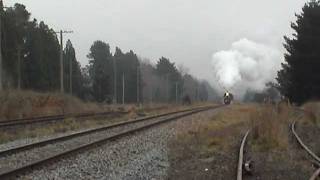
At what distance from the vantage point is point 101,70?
11706cm

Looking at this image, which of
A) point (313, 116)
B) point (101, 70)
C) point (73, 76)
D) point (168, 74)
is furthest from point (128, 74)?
point (313, 116)

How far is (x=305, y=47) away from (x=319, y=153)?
153 feet

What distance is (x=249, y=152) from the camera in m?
17.5

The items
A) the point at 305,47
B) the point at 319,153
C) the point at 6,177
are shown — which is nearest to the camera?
the point at 6,177

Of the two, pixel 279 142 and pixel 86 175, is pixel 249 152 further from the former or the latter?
pixel 86 175

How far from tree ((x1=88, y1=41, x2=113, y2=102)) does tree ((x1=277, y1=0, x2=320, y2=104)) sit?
49.8m

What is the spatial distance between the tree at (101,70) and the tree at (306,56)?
4975 centimetres

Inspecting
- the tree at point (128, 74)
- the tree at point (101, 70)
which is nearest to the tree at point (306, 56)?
the tree at point (101, 70)

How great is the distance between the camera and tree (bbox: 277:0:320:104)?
61938mm

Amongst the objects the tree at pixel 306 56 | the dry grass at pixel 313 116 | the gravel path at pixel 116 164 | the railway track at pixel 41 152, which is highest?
the tree at pixel 306 56

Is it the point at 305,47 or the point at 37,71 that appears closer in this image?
the point at 305,47

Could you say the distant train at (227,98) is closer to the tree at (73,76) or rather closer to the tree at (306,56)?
the tree at (306,56)

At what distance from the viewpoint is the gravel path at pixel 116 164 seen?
12986 mm

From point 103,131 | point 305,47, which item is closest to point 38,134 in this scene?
point 103,131
